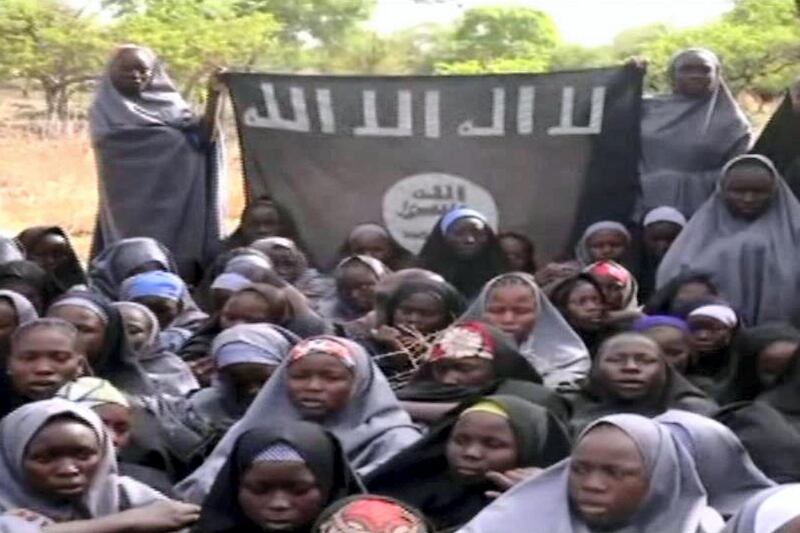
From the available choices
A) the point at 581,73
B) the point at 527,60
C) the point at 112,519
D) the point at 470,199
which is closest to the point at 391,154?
the point at 470,199

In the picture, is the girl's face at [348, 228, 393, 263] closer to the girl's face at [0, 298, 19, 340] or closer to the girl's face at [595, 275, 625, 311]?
the girl's face at [595, 275, 625, 311]

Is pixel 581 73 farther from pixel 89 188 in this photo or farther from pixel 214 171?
pixel 89 188

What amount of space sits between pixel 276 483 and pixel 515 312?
2043mm

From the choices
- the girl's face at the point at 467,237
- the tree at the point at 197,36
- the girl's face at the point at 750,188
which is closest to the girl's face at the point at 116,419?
the girl's face at the point at 467,237

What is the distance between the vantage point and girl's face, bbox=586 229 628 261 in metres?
7.04

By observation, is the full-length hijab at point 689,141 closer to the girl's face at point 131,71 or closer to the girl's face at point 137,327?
the girl's face at point 131,71

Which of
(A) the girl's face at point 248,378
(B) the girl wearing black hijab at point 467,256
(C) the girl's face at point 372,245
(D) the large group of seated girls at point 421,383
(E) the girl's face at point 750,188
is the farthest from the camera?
(C) the girl's face at point 372,245

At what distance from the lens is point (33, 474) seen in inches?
148

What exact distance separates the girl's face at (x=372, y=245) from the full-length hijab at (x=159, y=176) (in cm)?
102

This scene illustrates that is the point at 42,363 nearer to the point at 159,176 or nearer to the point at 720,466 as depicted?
the point at 720,466

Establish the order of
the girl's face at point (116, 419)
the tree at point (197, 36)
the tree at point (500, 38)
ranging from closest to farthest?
the girl's face at point (116, 419) → the tree at point (197, 36) → the tree at point (500, 38)

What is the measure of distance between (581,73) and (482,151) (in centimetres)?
61

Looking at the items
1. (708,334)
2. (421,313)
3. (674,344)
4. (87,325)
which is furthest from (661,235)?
(87,325)

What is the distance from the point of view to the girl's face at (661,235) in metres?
7.14
